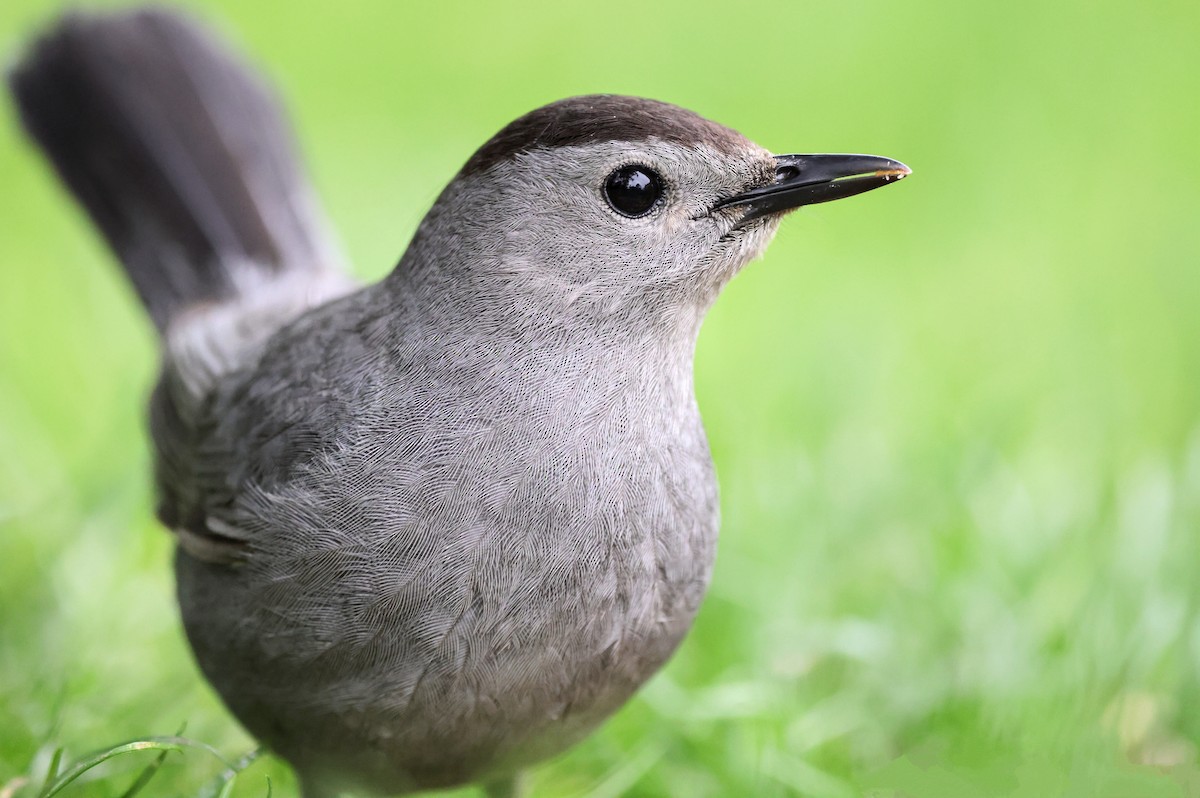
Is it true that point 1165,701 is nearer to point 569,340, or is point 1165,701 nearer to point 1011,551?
point 1011,551

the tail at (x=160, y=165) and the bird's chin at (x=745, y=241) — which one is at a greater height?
the tail at (x=160, y=165)

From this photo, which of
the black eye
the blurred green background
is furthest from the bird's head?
the blurred green background

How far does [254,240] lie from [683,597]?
2.25m

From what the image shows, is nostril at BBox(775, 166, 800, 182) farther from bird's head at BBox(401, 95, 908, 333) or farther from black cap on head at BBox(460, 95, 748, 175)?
black cap on head at BBox(460, 95, 748, 175)

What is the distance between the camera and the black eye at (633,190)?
9.50 ft

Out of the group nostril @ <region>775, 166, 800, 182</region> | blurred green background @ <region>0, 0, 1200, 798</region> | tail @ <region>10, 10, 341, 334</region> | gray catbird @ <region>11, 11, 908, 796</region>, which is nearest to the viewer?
gray catbird @ <region>11, 11, 908, 796</region>

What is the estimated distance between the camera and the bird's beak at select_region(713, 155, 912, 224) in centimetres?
294

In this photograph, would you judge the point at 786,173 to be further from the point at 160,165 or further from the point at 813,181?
the point at 160,165

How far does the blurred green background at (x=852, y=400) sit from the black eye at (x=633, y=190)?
20.4 inches

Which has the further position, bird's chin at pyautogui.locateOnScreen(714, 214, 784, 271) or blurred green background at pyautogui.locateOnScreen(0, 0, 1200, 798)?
blurred green background at pyautogui.locateOnScreen(0, 0, 1200, 798)

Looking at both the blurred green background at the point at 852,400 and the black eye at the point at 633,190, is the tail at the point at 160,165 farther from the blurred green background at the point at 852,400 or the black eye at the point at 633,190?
the black eye at the point at 633,190

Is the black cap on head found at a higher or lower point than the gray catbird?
higher

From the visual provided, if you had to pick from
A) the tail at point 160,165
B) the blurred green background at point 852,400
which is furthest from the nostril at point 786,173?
the tail at point 160,165

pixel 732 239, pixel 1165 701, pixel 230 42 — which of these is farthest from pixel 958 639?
pixel 230 42
